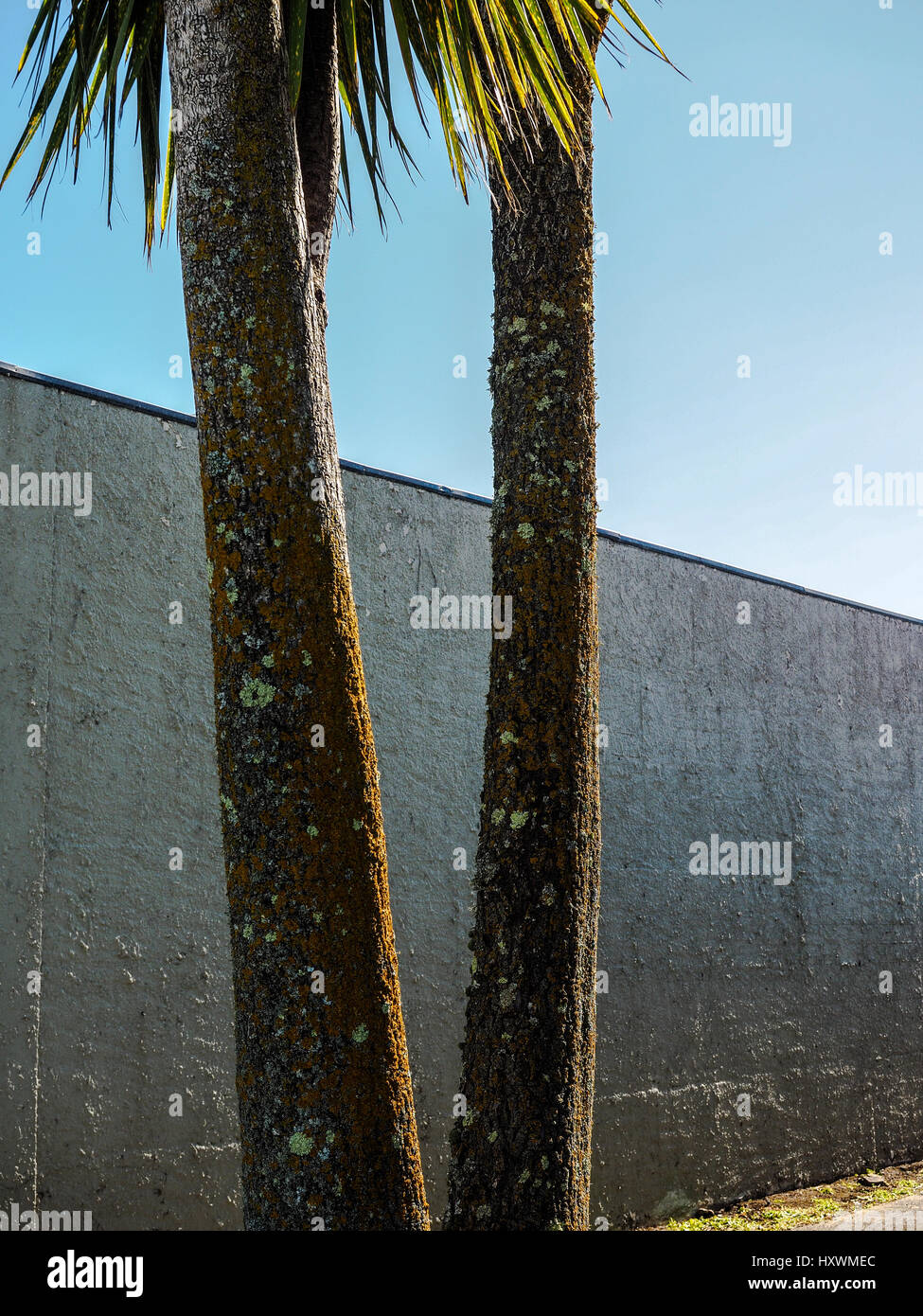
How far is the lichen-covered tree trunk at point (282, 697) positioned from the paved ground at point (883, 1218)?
12.1ft

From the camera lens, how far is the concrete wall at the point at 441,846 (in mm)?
3355

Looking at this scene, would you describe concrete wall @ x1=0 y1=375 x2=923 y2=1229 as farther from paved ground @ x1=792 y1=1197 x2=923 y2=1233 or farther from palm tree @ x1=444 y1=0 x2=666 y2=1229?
palm tree @ x1=444 y1=0 x2=666 y2=1229

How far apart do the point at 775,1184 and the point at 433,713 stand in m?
3.19

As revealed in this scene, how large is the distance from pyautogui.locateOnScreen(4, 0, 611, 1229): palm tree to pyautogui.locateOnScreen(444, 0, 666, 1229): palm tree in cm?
24

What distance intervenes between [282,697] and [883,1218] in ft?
15.0

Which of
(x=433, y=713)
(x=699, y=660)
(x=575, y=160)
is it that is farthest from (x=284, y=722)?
(x=699, y=660)

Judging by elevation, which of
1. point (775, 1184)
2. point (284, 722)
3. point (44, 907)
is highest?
point (284, 722)

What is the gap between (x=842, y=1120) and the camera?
19.6 feet

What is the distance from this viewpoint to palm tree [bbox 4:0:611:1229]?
1884 millimetres

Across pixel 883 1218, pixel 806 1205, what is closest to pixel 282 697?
pixel 883 1218

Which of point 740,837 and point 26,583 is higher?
point 26,583

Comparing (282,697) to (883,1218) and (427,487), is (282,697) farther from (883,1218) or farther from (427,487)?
(883,1218)

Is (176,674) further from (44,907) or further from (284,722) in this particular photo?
(284,722)

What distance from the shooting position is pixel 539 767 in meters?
2.28
